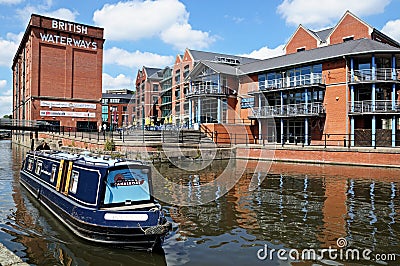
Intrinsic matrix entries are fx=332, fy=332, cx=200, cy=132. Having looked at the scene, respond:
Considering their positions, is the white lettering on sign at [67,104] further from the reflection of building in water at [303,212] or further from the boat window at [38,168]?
the boat window at [38,168]

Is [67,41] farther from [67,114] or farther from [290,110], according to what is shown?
[290,110]

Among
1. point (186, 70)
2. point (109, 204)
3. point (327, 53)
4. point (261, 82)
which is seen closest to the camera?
point (109, 204)

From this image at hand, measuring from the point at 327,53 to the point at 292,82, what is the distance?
156 inches

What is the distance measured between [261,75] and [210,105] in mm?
6321

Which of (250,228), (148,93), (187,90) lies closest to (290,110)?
(187,90)

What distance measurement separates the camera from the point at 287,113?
3131 cm

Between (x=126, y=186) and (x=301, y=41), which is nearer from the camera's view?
(x=126, y=186)

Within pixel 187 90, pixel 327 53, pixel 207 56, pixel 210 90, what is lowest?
pixel 210 90

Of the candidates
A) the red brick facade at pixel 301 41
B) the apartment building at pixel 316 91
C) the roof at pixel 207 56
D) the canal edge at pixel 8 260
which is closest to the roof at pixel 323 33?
the apartment building at pixel 316 91

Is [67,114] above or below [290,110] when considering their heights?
above

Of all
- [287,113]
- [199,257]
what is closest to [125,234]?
[199,257]

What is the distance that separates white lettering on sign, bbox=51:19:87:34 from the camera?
153ft

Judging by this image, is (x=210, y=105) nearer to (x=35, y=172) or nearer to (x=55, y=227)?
(x=35, y=172)

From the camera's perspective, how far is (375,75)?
26.8 m
